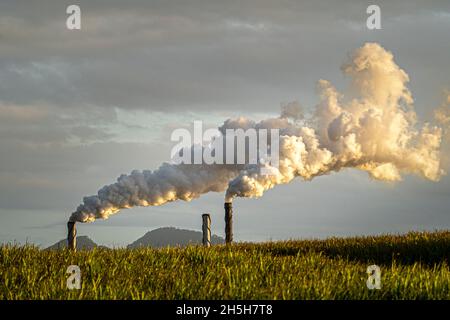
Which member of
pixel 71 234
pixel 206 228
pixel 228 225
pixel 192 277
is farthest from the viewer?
pixel 71 234

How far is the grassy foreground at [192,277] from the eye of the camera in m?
12.5

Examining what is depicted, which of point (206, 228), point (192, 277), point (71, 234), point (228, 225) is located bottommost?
point (192, 277)

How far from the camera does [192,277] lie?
1436cm

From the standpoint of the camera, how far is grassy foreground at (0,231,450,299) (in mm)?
12484

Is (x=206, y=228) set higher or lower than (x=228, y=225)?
lower

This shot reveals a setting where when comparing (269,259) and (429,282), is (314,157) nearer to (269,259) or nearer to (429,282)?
(269,259)

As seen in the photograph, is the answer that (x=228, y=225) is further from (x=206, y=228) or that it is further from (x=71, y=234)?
(x=71, y=234)

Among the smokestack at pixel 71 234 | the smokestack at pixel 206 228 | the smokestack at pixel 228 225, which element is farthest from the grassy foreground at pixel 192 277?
the smokestack at pixel 71 234

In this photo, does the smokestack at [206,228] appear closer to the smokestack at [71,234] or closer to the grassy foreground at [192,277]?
the smokestack at [71,234]

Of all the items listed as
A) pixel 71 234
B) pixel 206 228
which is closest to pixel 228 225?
pixel 206 228

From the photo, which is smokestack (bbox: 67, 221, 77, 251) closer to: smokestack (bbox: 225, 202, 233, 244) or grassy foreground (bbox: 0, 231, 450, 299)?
smokestack (bbox: 225, 202, 233, 244)
